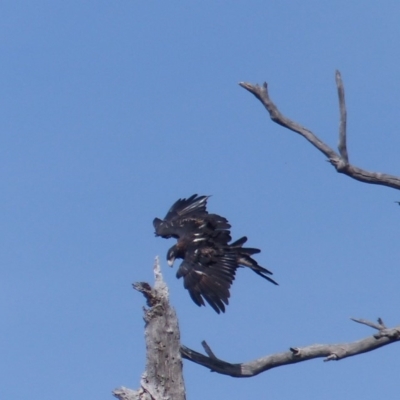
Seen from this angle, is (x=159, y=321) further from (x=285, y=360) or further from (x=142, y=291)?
(x=285, y=360)

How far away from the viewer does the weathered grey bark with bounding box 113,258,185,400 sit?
8.31 meters

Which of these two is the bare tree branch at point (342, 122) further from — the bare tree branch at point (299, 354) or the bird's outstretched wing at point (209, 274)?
the bird's outstretched wing at point (209, 274)

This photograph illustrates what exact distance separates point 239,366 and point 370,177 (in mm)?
2360

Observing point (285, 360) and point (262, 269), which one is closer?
point (285, 360)

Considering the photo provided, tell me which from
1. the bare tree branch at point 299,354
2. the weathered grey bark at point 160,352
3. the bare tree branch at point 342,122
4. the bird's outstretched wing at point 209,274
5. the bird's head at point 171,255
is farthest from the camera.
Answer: the bird's head at point 171,255

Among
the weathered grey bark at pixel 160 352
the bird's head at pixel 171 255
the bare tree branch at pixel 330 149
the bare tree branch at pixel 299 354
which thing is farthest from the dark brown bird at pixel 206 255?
the bare tree branch at pixel 330 149

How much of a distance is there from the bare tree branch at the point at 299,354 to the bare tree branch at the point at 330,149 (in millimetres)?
1291

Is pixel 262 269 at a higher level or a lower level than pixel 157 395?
higher

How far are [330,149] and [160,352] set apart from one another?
7.76 ft

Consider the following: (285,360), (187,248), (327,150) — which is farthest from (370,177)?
(187,248)

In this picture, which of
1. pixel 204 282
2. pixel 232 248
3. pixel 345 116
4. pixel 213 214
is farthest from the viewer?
pixel 213 214

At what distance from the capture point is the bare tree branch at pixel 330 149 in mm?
8336

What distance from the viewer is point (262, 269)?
12.1 m

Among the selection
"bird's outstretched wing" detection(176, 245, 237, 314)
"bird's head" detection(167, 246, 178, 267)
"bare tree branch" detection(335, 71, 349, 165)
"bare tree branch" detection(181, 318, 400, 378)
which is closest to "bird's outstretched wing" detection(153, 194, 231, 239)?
"bird's head" detection(167, 246, 178, 267)
